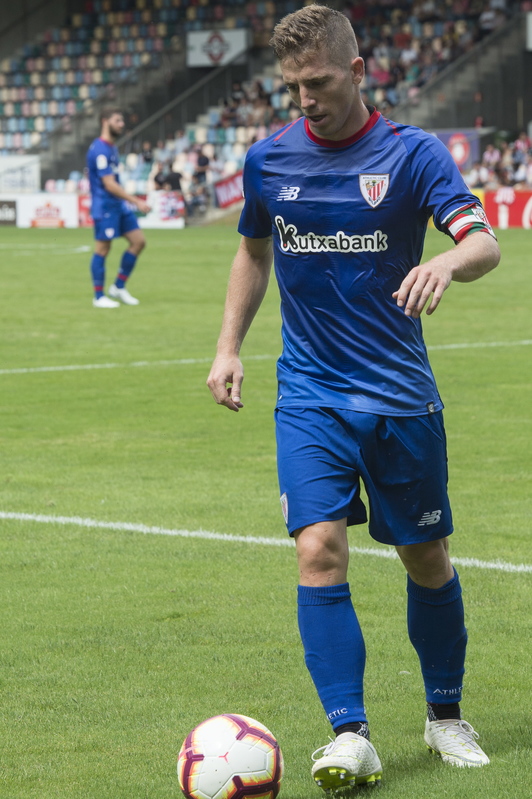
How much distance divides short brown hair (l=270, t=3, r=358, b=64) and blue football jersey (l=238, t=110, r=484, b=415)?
249mm

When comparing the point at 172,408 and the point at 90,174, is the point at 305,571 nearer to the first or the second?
the point at 172,408

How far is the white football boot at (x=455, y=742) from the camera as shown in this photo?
137 inches

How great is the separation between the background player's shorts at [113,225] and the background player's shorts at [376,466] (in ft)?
44.2

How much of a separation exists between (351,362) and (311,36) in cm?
88

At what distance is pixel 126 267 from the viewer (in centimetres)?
1703

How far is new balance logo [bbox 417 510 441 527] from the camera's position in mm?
3547

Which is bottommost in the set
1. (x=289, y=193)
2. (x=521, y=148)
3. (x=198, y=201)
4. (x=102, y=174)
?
(x=198, y=201)

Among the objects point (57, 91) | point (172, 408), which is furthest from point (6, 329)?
point (57, 91)

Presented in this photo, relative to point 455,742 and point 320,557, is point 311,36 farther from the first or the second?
point 455,742

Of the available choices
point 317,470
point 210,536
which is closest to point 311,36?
point 317,470

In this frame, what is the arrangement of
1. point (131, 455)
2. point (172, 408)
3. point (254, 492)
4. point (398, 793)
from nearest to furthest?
point (398, 793) < point (254, 492) < point (131, 455) < point (172, 408)

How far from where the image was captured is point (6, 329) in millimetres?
14539

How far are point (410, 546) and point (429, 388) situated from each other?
0.44m

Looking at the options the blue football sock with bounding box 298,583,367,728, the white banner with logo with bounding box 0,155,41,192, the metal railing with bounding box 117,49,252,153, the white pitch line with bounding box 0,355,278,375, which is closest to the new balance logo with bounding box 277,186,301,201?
the blue football sock with bounding box 298,583,367,728
